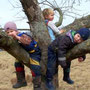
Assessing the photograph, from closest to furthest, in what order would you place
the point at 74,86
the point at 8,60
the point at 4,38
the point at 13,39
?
the point at 4,38, the point at 13,39, the point at 74,86, the point at 8,60

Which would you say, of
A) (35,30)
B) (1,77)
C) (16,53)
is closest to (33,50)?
(16,53)

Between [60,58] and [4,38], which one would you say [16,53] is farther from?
[60,58]

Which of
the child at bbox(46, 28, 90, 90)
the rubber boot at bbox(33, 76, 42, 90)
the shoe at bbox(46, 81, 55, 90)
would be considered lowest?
the shoe at bbox(46, 81, 55, 90)

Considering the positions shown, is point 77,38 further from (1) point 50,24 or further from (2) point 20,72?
(2) point 20,72

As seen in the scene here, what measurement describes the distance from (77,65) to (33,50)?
303 inches

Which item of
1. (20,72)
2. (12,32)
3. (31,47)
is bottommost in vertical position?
(20,72)

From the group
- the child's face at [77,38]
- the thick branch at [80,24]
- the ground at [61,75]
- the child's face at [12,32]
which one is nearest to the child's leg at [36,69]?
the child's face at [12,32]

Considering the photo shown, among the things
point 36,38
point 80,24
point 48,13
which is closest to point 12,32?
point 36,38

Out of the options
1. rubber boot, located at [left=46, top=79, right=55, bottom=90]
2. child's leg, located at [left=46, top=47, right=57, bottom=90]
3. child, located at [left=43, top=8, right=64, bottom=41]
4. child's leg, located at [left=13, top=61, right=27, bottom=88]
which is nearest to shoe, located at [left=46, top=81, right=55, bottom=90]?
rubber boot, located at [left=46, top=79, right=55, bottom=90]

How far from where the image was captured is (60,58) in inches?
138

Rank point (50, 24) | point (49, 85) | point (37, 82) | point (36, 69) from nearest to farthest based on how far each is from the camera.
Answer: point (36, 69), point (37, 82), point (49, 85), point (50, 24)

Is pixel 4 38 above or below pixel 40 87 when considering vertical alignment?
above

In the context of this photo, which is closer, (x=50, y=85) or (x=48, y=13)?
(x=50, y=85)

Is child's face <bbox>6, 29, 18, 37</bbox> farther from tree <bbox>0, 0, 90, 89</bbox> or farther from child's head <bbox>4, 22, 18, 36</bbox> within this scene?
tree <bbox>0, 0, 90, 89</bbox>
